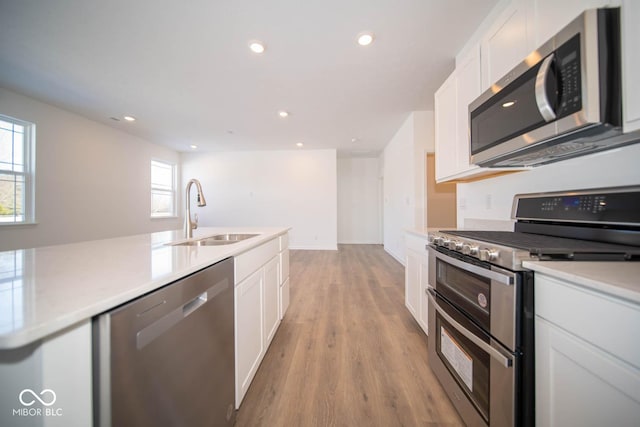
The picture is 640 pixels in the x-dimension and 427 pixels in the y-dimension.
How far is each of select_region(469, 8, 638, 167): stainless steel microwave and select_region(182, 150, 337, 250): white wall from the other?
15.5 feet

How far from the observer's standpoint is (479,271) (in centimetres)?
98

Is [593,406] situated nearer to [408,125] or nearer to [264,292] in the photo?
[264,292]

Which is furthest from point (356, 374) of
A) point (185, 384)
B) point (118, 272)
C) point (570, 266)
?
point (118, 272)

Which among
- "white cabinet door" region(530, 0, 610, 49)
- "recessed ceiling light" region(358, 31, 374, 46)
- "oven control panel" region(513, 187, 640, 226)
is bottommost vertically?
"oven control panel" region(513, 187, 640, 226)

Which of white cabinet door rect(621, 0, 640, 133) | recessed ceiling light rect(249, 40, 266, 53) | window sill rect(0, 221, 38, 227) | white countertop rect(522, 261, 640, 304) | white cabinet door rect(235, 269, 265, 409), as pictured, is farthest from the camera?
window sill rect(0, 221, 38, 227)

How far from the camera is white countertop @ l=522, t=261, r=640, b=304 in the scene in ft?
1.76

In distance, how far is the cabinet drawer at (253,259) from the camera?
115 cm

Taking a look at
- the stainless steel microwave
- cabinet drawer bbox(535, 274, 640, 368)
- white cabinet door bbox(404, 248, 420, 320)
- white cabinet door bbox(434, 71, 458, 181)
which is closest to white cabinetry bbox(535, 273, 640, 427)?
cabinet drawer bbox(535, 274, 640, 368)

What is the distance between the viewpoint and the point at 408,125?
384 centimetres

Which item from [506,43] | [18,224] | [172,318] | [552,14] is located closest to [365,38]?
[506,43]

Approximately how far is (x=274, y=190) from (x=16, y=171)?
13.9 feet

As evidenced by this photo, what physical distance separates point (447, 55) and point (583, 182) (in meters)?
1.85

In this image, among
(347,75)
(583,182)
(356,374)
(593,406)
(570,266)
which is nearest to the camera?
(593,406)

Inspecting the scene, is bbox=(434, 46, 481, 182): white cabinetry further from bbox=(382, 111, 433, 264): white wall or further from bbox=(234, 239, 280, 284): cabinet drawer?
bbox=(234, 239, 280, 284): cabinet drawer
